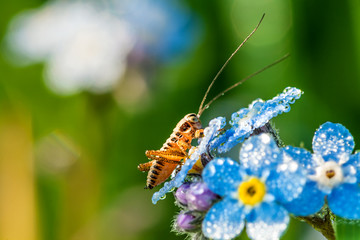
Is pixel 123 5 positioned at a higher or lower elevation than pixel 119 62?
higher

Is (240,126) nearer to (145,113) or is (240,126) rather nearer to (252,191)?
(252,191)

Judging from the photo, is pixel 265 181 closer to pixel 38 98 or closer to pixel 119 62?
pixel 119 62

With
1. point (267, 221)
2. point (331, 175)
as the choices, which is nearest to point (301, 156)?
point (331, 175)

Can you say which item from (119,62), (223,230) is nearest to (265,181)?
(223,230)

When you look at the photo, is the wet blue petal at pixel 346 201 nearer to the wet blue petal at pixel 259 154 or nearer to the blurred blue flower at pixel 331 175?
the blurred blue flower at pixel 331 175

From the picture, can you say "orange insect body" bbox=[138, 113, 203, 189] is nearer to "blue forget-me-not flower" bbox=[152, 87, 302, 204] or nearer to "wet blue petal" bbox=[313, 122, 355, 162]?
"blue forget-me-not flower" bbox=[152, 87, 302, 204]

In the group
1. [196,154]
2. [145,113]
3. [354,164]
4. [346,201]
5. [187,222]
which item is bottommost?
[346,201]
